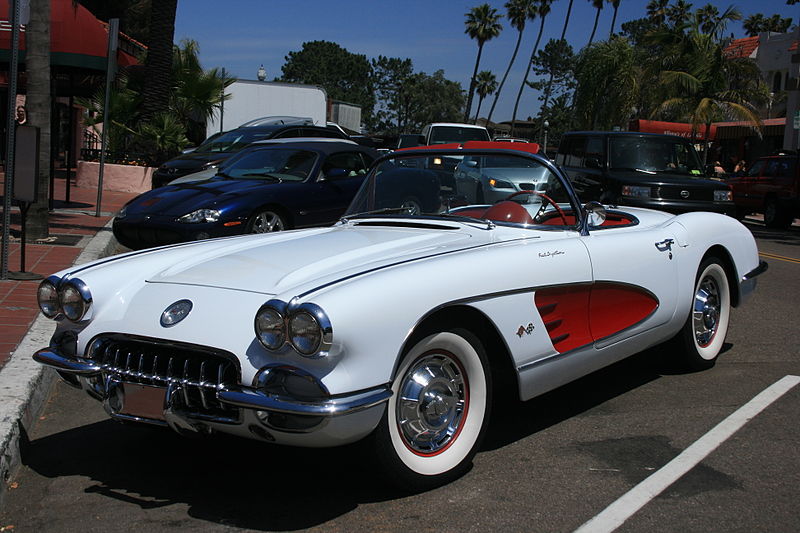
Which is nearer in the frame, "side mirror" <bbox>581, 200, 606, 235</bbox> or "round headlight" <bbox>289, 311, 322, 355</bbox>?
"round headlight" <bbox>289, 311, 322, 355</bbox>

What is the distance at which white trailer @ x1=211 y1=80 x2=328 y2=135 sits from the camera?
25500 millimetres

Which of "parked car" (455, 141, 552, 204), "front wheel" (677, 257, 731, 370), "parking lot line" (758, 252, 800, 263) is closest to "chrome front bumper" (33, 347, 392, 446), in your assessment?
"parked car" (455, 141, 552, 204)

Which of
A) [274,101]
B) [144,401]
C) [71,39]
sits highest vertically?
[274,101]

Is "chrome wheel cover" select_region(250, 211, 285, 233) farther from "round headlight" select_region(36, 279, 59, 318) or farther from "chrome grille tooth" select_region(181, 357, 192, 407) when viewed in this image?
"chrome grille tooth" select_region(181, 357, 192, 407)

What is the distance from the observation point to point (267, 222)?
9.58 m

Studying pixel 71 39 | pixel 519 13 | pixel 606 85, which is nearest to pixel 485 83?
pixel 519 13

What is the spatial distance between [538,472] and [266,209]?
20.9 ft

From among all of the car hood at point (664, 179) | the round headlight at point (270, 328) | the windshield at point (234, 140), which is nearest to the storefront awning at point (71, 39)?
the windshield at point (234, 140)

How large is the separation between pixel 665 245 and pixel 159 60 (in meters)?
15.7

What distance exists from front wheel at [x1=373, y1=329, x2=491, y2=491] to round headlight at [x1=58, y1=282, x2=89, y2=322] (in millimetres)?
1430

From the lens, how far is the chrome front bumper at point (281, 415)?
306 centimetres

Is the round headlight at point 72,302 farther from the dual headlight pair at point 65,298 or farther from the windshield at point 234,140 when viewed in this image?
the windshield at point 234,140

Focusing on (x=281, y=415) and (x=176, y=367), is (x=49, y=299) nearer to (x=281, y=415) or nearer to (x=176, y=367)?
(x=176, y=367)

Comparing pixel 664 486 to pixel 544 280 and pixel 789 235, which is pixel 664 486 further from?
pixel 789 235
